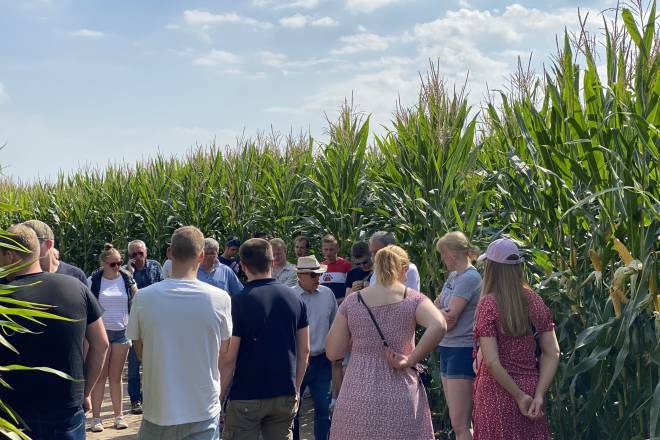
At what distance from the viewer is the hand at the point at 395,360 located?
4422mm

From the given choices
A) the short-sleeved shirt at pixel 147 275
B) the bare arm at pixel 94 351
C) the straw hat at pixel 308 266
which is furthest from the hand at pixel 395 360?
the short-sleeved shirt at pixel 147 275

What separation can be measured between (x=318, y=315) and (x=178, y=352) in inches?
94.2

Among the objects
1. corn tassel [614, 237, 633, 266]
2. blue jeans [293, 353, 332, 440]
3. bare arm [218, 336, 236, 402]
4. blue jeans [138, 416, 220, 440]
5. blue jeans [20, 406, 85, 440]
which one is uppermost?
corn tassel [614, 237, 633, 266]

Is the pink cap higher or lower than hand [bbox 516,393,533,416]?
higher

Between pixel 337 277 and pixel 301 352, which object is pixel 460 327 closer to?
pixel 301 352

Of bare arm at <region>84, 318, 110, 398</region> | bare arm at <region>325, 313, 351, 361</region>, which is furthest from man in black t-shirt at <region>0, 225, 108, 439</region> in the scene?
bare arm at <region>325, 313, 351, 361</region>

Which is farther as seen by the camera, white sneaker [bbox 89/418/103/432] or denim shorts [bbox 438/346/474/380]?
white sneaker [bbox 89/418/103/432]

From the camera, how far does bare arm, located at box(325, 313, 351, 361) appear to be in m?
4.60

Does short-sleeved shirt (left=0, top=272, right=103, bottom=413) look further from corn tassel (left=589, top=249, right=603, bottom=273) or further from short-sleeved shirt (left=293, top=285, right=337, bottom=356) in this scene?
corn tassel (left=589, top=249, right=603, bottom=273)

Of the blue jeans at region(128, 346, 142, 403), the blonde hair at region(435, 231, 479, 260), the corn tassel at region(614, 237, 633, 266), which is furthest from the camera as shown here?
the blue jeans at region(128, 346, 142, 403)

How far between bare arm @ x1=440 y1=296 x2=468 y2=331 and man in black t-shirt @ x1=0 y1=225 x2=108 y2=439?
2.63 m

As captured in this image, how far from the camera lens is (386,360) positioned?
446 centimetres

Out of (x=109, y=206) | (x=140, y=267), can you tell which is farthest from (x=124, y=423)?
(x=109, y=206)

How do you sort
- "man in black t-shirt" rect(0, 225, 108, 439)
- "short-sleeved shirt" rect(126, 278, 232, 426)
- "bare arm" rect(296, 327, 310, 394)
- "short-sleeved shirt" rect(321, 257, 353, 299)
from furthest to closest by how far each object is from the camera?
1. "short-sleeved shirt" rect(321, 257, 353, 299)
2. "bare arm" rect(296, 327, 310, 394)
3. "short-sleeved shirt" rect(126, 278, 232, 426)
4. "man in black t-shirt" rect(0, 225, 108, 439)
